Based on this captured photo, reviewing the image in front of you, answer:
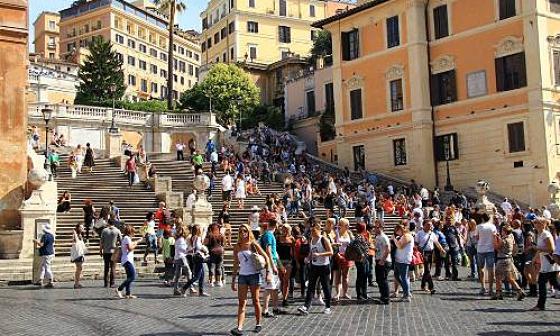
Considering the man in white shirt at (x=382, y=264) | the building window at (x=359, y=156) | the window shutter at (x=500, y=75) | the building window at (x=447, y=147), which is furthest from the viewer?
the building window at (x=359, y=156)

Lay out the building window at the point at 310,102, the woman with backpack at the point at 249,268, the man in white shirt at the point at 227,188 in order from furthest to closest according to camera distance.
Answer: the building window at the point at 310,102 → the man in white shirt at the point at 227,188 → the woman with backpack at the point at 249,268

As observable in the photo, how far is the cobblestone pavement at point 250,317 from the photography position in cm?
1044

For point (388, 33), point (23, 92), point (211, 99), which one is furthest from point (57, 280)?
point (211, 99)

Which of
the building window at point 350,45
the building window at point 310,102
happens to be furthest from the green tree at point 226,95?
the building window at point 350,45

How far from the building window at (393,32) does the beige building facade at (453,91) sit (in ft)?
0.19

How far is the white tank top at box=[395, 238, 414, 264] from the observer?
1347cm

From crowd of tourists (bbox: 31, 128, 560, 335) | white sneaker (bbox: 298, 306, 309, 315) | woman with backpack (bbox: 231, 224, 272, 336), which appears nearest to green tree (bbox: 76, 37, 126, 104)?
crowd of tourists (bbox: 31, 128, 560, 335)

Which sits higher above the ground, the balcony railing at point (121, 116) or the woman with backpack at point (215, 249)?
the balcony railing at point (121, 116)

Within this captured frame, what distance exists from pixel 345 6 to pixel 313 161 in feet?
147

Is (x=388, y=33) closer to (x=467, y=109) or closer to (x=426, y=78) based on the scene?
(x=426, y=78)

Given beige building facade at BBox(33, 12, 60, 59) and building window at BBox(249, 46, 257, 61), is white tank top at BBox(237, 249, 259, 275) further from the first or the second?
beige building facade at BBox(33, 12, 60, 59)

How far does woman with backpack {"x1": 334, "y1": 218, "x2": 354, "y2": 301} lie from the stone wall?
12.1m

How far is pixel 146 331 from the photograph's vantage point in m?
10.5

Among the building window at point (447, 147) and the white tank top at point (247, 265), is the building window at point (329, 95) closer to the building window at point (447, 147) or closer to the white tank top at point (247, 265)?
the building window at point (447, 147)
